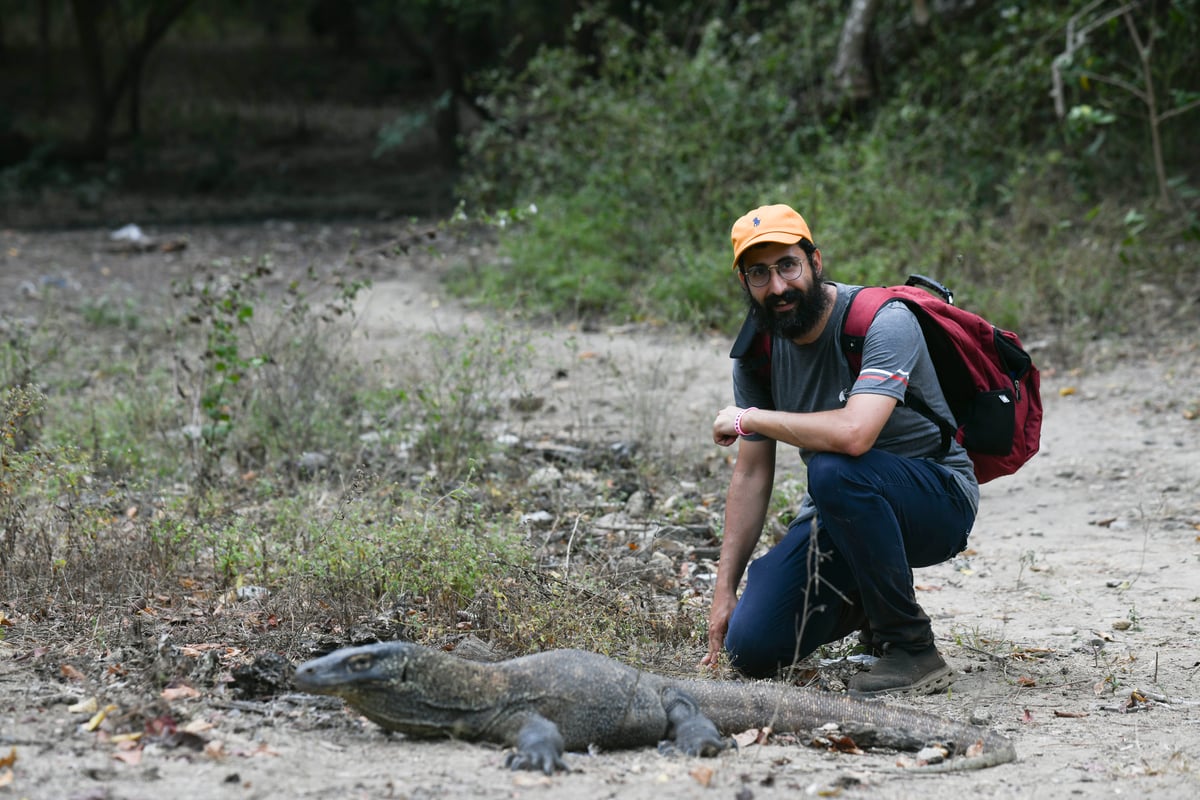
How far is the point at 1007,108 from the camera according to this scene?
11.7 meters

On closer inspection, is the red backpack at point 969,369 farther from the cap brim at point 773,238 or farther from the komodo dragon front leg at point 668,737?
the komodo dragon front leg at point 668,737

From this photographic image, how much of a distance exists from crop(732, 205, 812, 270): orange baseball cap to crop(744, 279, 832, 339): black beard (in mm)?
164

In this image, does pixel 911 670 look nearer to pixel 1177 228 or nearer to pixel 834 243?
pixel 834 243

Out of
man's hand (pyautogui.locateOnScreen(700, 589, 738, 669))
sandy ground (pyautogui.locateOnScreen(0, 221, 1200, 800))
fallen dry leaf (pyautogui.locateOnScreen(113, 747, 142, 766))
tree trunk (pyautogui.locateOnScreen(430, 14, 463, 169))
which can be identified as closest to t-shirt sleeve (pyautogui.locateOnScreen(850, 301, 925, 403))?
man's hand (pyautogui.locateOnScreen(700, 589, 738, 669))

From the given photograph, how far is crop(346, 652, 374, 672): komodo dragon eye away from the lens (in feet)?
10.4

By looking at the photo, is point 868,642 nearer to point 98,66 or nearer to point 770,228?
point 770,228

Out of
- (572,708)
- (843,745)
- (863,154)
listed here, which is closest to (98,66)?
(863,154)

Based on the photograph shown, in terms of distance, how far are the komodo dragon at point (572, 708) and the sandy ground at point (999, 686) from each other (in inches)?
2.6

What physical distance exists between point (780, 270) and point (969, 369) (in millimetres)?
689

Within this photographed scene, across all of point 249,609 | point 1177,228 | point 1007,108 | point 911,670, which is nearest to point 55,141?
point 1007,108

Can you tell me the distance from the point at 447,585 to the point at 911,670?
156cm

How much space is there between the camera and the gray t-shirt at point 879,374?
390 centimetres

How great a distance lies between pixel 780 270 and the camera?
4004 mm

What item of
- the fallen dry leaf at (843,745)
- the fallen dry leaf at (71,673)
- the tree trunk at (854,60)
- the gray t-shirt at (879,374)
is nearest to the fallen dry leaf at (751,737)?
the fallen dry leaf at (843,745)
